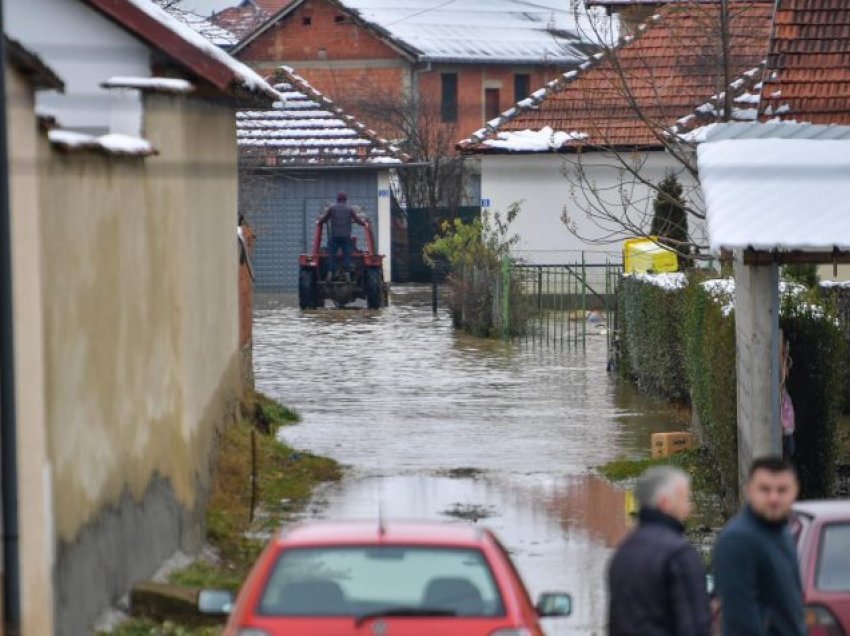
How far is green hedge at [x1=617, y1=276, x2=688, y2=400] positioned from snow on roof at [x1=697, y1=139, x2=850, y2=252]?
651 centimetres

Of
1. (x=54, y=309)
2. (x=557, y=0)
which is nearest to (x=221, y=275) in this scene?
(x=54, y=309)

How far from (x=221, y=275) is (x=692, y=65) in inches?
655

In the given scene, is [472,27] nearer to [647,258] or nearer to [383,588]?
[647,258]

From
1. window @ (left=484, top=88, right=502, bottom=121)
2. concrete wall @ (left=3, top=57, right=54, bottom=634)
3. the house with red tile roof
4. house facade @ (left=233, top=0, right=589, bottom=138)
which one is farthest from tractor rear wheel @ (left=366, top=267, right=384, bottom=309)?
window @ (left=484, top=88, right=502, bottom=121)

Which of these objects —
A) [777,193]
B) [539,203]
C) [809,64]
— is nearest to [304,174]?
[539,203]

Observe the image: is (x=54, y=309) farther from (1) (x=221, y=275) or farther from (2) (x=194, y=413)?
(1) (x=221, y=275)

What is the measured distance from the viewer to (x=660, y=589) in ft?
24.5

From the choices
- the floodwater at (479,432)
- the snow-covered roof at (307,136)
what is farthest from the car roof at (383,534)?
the snow-covered roof at (307,136)

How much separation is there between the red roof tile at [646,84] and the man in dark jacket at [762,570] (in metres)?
18.9

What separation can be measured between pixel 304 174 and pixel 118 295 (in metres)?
35.2

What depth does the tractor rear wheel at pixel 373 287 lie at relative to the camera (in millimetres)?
38031

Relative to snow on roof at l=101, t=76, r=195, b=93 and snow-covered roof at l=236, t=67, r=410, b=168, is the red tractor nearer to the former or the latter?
snow-covered roof at l=236, t=67, r=410, b=168

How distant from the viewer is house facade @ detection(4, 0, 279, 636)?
961cm

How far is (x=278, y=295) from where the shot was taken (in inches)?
1764
